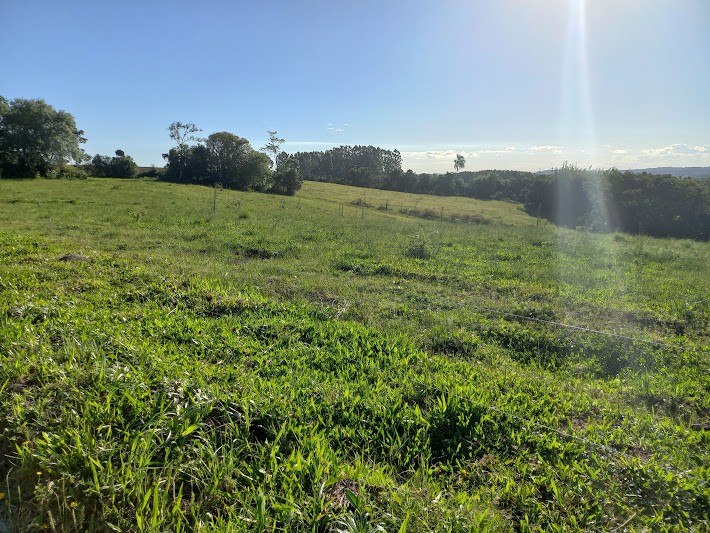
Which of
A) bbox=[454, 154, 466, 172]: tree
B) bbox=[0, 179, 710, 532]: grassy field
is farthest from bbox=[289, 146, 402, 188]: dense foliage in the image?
bbox=[0, 179, 710, 532]: grassy field

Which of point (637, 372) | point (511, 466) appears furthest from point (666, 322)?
point (511, 466)

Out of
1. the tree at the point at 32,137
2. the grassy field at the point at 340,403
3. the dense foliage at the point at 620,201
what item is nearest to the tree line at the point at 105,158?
the tree at the point at 32,137

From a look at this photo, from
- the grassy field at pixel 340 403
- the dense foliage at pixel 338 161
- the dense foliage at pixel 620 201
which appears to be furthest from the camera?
the dense foliage at pixel 338 161

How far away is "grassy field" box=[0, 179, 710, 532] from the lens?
8.14 ft

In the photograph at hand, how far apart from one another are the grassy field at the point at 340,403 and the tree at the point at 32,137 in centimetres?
4480

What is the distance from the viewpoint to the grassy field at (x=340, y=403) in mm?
2482

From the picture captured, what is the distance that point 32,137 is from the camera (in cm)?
4394

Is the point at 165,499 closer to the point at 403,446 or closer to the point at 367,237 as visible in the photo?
the point at 403,446

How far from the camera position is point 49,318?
512 centimetres

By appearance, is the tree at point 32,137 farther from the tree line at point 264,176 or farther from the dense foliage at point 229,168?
the dense foliage at point 229,168

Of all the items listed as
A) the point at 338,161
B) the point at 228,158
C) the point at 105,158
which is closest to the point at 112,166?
the point at 105,158

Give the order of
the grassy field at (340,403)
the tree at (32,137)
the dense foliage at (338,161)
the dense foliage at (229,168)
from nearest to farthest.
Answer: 1. the grassy field at (340,403)
2. the tree at (32,137)
3. the dense foliage at (229,168)
4. the dense foliage at (338,161)

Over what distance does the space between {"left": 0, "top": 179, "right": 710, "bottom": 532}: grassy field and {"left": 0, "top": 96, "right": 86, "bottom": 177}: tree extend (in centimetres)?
4480

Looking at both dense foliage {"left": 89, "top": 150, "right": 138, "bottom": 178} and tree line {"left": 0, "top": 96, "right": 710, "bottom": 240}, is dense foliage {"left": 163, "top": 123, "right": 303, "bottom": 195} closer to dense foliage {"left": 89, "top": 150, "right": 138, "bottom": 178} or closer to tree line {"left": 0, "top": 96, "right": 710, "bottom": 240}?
tree line {"left": 0, "top": 96, "right": 710, "bottom": 240}
